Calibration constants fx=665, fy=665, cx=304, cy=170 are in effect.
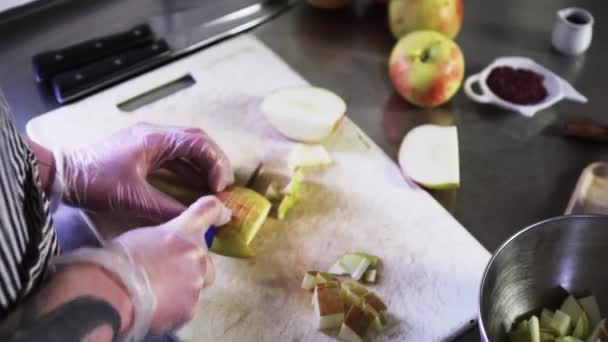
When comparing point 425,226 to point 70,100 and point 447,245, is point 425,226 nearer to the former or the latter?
point 447,245

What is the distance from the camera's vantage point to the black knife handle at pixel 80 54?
1.22 metres

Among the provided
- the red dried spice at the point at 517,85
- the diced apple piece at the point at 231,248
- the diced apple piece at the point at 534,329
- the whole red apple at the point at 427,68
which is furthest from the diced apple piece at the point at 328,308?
the red dried spice at the point at 517,85

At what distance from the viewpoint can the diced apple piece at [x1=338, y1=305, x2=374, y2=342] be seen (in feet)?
2.80

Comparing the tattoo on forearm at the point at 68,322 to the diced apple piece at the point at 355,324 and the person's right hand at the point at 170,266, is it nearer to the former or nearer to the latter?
the person's right hand at the point at 170,266

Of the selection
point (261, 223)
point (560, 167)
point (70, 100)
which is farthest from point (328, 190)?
point (70, 100)

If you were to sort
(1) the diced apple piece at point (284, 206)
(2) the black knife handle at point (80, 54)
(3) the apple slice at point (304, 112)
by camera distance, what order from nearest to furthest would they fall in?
(1) the diced apple piece at point (284, 206), (3) the apple slice at point (304, 112), (2) the black knife handle at point (80, 54)

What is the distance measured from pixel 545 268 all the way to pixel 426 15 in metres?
0.59

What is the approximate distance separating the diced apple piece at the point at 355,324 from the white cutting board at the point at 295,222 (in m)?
0.02

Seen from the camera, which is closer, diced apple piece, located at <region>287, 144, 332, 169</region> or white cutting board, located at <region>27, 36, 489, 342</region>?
white cutting board, located at <region>27, 36, 489, 342</region>

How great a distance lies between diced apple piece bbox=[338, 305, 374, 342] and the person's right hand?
0.19m

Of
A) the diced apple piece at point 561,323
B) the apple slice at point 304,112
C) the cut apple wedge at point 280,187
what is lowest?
the diced apple piece at point 561,323

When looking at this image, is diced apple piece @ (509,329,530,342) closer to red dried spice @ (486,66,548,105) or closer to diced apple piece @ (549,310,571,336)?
diced apple piece @ (549,310,571,336)

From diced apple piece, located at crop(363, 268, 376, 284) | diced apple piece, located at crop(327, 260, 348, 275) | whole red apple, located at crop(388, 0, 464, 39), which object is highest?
whole red apple, located at crop(388, 0, 464, 39)

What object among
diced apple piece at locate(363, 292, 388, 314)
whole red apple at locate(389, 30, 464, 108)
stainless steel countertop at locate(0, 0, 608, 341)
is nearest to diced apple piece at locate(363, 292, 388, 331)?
diced apple piece at locate(363, 292, 388, 314)
